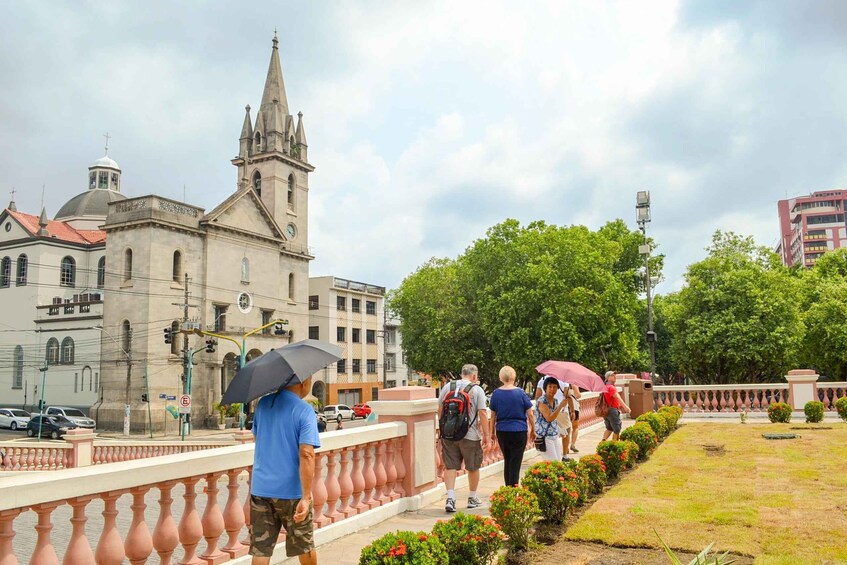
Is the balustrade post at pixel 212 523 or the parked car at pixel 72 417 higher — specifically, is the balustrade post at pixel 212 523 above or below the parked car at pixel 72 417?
above

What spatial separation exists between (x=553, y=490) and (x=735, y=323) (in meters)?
33.7

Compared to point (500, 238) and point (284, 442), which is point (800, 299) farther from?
point (284, 442)

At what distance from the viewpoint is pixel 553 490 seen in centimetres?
762

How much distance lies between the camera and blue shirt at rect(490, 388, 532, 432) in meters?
9.10

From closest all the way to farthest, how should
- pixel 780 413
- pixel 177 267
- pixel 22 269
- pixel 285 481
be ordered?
pixel 285 481
pixel 780 413
pixel 177 267
pixel 22 269

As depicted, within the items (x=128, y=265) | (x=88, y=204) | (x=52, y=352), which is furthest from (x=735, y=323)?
(x=88, y=204)

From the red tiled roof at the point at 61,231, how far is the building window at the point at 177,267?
1378 cm

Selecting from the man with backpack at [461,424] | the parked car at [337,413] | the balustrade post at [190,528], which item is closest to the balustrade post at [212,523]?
the balustrade post at [190,528]

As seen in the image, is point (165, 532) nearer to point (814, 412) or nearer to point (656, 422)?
point (656, 422)

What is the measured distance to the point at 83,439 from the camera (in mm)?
20969

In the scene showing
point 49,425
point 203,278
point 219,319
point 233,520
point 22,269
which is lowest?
point 49,425

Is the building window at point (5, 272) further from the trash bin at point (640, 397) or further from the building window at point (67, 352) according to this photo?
the trash bin at point (640, 397)

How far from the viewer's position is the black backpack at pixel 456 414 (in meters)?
8.73

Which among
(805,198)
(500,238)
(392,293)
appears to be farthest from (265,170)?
(805,198)
